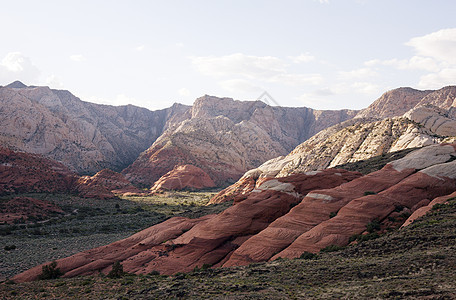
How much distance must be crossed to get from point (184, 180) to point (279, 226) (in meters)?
97.0

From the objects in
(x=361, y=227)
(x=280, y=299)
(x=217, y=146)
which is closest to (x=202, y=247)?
(x=361, y=227)

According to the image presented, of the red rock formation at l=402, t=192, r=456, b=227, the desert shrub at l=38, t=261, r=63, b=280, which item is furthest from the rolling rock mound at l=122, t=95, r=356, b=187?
the red rock formation at l=402, t=192, r=456, b=227

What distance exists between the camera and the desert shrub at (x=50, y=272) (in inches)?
1123

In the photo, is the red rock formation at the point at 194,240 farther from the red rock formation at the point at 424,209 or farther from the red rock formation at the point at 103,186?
the red rock formation at the point at 103,186

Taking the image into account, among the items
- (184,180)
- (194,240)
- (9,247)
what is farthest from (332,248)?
(184,180)

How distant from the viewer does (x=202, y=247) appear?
3300 centimetres

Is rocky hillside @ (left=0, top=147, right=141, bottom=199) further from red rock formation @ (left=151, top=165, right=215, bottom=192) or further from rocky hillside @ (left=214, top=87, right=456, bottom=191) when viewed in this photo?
rocky hillside @ (left=214, top=87, right=456, bottom=191)

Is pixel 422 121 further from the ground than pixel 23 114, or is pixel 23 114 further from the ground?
Result: pixel 23 114

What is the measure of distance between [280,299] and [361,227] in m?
15.6

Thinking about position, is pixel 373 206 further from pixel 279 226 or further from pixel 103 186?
pixel 103 186

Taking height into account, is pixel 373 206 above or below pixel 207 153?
below

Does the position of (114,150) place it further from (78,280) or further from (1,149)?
(78,280)

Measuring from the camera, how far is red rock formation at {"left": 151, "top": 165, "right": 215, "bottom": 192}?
12438 cm

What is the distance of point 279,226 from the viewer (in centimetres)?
3334
